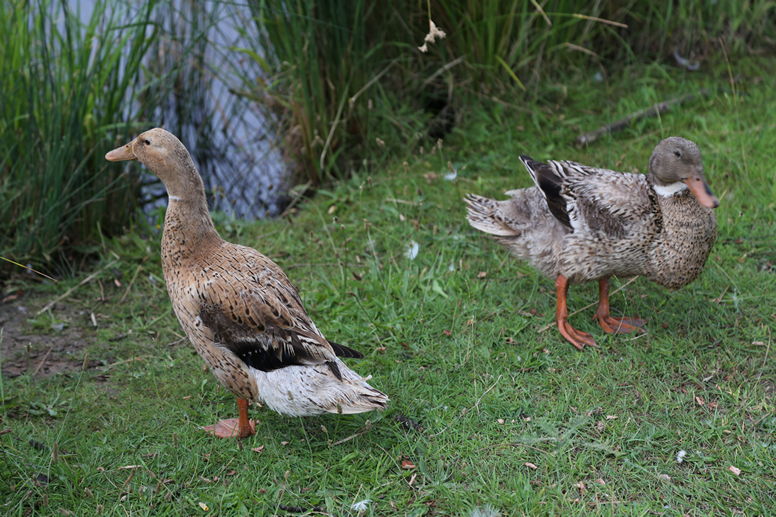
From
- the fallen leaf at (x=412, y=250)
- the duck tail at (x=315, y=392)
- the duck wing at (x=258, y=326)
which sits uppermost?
the duck wing at (x=258, y=326)

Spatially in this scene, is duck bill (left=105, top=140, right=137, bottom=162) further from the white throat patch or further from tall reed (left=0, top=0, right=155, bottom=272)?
the white throat patch

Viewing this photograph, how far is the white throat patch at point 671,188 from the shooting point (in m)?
4.27

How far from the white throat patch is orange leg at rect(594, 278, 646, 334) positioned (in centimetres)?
57

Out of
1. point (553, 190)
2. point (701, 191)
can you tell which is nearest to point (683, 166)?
point (701, 191)

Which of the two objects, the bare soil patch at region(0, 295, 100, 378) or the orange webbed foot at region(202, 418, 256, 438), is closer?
the orange webbed foot at region(202, 418, 256, 438)

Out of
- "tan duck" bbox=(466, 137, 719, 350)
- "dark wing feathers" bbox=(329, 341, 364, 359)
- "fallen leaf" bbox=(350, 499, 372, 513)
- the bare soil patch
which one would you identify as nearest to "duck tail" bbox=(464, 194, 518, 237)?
"tan duck" bbox=(466, 137, 719, 350)

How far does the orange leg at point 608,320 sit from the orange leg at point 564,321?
5.1 inches

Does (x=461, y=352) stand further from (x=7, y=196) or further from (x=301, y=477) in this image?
(x=7, y=196)

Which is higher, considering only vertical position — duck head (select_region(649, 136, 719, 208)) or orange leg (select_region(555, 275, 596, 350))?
duck head (select_region(649, 136, 719, 208))

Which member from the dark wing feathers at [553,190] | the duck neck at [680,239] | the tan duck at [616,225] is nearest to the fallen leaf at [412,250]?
the tan duck at [616,225]

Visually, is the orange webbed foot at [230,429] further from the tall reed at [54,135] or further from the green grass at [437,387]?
the tall reed at [54,135]

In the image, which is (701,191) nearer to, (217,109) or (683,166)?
(683,166)

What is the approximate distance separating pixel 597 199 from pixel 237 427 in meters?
2.15

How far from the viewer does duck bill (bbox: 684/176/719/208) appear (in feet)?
13.2
